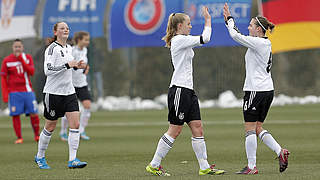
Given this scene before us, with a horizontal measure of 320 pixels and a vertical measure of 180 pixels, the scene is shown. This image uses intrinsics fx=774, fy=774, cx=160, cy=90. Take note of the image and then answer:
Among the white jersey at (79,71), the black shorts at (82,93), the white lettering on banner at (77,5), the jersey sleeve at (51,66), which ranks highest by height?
the jersey sleeve at (51,66)

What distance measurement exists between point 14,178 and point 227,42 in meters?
18.8

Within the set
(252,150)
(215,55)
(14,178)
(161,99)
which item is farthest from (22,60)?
(215,55)

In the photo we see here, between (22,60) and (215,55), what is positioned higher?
(22,60)

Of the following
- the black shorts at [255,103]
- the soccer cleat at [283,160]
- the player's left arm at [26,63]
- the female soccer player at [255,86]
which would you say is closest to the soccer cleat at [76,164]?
the female soccer player at [255,86]

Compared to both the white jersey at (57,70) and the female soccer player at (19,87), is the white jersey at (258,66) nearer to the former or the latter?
the white jersey at (57,70)

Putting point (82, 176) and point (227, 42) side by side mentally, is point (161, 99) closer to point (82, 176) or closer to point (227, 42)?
point (227, 42)

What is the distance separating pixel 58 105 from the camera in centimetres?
1062

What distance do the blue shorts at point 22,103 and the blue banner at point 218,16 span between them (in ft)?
39.9

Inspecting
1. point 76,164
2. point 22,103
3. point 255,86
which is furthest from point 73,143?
point 22,103

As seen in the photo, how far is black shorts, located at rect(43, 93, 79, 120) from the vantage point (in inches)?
418

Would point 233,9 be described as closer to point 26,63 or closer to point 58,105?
point 26,63

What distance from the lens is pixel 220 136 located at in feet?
54.7

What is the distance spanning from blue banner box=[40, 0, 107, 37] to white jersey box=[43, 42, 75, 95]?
59.6 ft

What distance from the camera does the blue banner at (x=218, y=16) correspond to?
27.3 m
